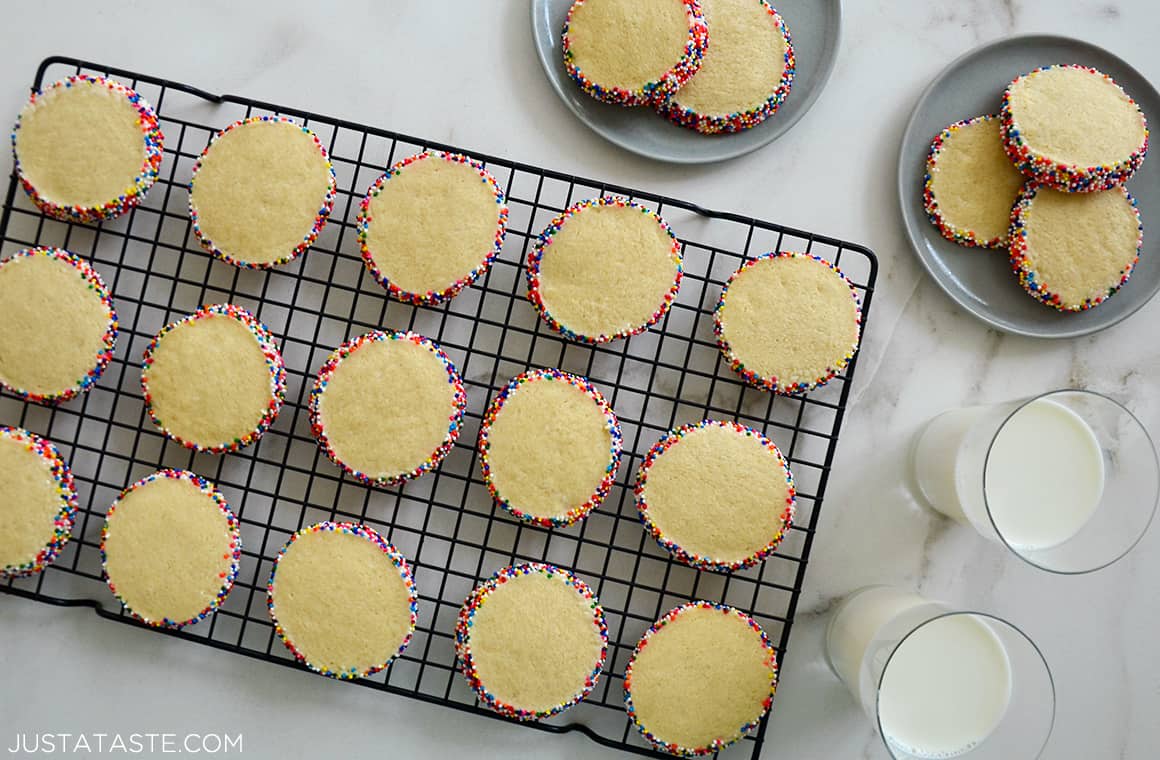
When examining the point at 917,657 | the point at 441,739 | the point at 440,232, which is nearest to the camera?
the point at 917,657

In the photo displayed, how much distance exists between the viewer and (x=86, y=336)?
6.08 feet

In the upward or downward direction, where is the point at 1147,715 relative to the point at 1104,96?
downward

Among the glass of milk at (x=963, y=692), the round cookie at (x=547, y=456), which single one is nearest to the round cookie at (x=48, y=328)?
the round cookie at (x=547, y=456)

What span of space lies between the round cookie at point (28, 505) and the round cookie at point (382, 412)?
0.52 meters

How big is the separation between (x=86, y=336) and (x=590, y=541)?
105 cm

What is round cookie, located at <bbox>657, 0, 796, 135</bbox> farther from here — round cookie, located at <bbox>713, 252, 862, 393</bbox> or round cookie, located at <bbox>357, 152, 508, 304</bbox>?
round cookie, located at <bbox>357, 152, 508, 304</bbox>

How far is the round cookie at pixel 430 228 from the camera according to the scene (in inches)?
72.6

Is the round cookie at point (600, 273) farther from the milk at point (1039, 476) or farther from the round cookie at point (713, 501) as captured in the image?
the milk at point (1039, 476)

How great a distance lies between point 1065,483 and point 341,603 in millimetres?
1351

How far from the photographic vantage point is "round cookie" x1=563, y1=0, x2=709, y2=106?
6.15 feet

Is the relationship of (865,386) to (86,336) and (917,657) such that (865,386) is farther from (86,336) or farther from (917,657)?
(86,336)

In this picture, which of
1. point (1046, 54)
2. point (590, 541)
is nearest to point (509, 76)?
point (590, 541)

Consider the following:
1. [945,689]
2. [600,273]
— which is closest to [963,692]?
[945,689]

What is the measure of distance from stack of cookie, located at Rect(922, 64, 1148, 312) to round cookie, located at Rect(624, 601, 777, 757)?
963 millimetres
